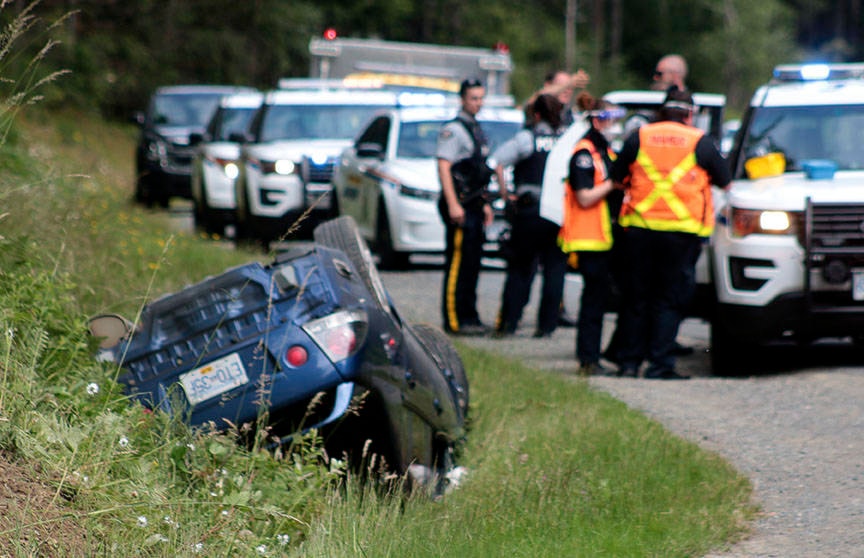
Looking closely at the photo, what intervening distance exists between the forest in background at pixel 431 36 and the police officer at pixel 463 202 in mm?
4996

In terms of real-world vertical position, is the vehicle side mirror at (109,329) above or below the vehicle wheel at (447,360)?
above

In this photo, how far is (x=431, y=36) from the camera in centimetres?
6331

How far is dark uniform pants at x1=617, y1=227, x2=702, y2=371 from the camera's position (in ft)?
29.2

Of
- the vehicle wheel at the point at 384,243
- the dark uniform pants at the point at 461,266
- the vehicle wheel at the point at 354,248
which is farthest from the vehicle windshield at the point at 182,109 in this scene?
the vehicle wheel at the point at 354,248

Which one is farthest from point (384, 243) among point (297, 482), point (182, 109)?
point (182, 109)

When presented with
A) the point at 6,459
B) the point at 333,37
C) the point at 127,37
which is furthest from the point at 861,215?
the point at 127,37

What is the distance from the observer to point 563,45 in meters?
76.5

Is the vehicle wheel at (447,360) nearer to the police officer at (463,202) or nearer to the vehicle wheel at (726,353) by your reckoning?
the vehicle wheel at (726,353)

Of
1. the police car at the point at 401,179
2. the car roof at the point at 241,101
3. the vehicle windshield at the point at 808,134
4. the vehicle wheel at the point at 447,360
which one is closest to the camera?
the vehicle wheel at the point at 447,360

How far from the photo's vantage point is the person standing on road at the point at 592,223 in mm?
9266

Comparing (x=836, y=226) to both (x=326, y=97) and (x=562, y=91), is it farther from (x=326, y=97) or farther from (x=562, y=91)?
(x=326, y=97)

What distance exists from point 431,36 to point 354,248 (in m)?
57.3

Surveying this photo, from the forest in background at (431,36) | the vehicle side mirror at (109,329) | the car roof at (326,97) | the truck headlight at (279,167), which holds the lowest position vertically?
the forest in background at (431,36)

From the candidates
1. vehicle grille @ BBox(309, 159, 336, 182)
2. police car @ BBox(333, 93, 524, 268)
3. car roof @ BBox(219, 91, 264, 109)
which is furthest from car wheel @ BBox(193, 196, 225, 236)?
police car @ BBox(333, 93, 524, 268)
